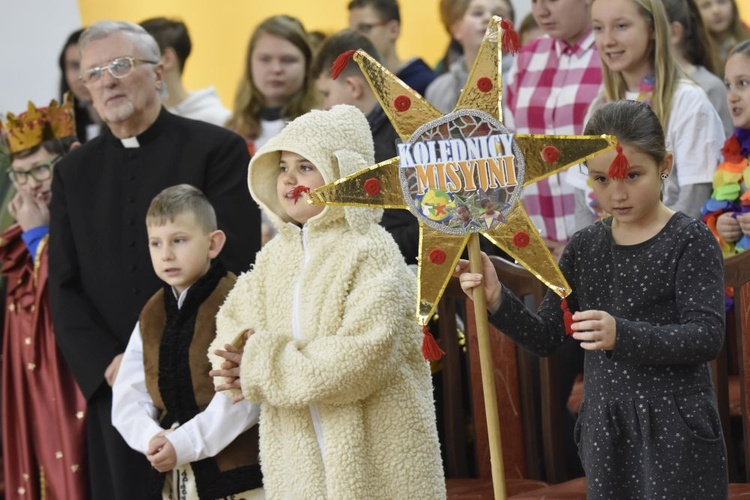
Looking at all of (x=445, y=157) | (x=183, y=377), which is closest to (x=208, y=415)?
(x=183, y=377)

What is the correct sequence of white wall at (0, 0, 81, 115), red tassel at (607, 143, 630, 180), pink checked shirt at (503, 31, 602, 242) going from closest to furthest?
red tassel at (607, 143, 630, 180) < pink checked shirt at (503, 31, 602, 242) < white wall at (0, 0, 81, 115)

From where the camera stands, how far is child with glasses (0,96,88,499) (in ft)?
13.1

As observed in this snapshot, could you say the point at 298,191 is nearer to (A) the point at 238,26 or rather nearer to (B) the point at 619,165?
(B) the point at 619,165

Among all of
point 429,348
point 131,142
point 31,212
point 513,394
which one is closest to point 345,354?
point 429,348

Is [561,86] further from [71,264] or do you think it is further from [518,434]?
[71,264]

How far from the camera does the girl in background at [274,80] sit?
477cm

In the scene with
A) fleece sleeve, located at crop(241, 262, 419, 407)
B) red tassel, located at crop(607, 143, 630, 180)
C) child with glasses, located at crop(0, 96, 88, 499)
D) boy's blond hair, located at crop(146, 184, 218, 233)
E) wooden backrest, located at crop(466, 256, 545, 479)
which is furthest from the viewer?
child with glasses, located at crop(0, 96, 88, 499)

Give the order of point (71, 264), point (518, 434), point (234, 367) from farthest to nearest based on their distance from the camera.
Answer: point (71, 264) → point (518, 434) → point (234, 367)

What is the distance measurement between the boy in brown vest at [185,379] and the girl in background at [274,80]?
1.54 meters

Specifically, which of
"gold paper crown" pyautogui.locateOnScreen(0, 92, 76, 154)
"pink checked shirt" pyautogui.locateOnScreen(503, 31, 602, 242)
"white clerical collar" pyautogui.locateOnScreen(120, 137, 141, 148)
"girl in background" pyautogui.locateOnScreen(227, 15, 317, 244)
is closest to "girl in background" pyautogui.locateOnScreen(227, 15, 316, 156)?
"girl in background" pyautogui.locateOnScreen(227, 15, 317, 244)

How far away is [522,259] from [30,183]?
2253 mm

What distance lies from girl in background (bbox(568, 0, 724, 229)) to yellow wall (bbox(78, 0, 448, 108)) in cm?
311

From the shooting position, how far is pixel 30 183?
4168 mm

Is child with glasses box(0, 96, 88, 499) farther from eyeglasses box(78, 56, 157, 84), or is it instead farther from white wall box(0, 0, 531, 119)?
white wall box(0, 0, 531, 119)
